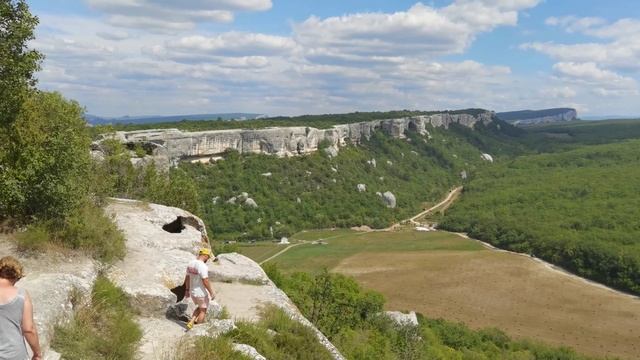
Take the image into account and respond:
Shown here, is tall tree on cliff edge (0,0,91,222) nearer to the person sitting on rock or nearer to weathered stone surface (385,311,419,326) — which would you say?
the person sitting on rock

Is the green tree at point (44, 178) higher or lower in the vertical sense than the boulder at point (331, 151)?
higher

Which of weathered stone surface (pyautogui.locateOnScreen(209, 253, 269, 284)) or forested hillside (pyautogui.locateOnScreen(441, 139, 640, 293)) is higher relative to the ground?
weathered stone surface (pyautogui.locateOnScreen(209, 253, 269, 284))

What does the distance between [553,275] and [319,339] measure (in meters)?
65.7

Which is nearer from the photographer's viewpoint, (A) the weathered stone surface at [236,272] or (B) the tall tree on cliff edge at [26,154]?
(B) the tall tree on cliff edge at [26,154]

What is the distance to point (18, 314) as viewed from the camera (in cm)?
678

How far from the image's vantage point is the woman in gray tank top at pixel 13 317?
668 centimetres

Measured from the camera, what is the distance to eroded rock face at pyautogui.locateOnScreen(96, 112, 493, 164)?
7538 cm

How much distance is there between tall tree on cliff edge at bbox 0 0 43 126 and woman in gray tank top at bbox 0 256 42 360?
826 centimetres

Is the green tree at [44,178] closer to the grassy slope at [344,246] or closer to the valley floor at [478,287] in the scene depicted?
the valley floor at [478,287]

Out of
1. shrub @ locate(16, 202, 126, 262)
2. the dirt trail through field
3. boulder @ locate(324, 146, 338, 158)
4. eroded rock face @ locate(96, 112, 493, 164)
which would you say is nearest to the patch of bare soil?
the dirt trail through field

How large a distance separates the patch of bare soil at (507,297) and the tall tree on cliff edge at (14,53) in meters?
45.4

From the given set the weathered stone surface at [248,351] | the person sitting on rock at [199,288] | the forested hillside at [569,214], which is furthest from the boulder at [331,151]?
the weathered stone surface at [248,351]

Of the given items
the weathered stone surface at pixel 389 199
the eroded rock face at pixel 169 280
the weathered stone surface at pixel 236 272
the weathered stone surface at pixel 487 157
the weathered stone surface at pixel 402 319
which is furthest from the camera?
the weathered stone surface at pixel 487 157

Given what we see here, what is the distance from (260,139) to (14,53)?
85.8 metres
